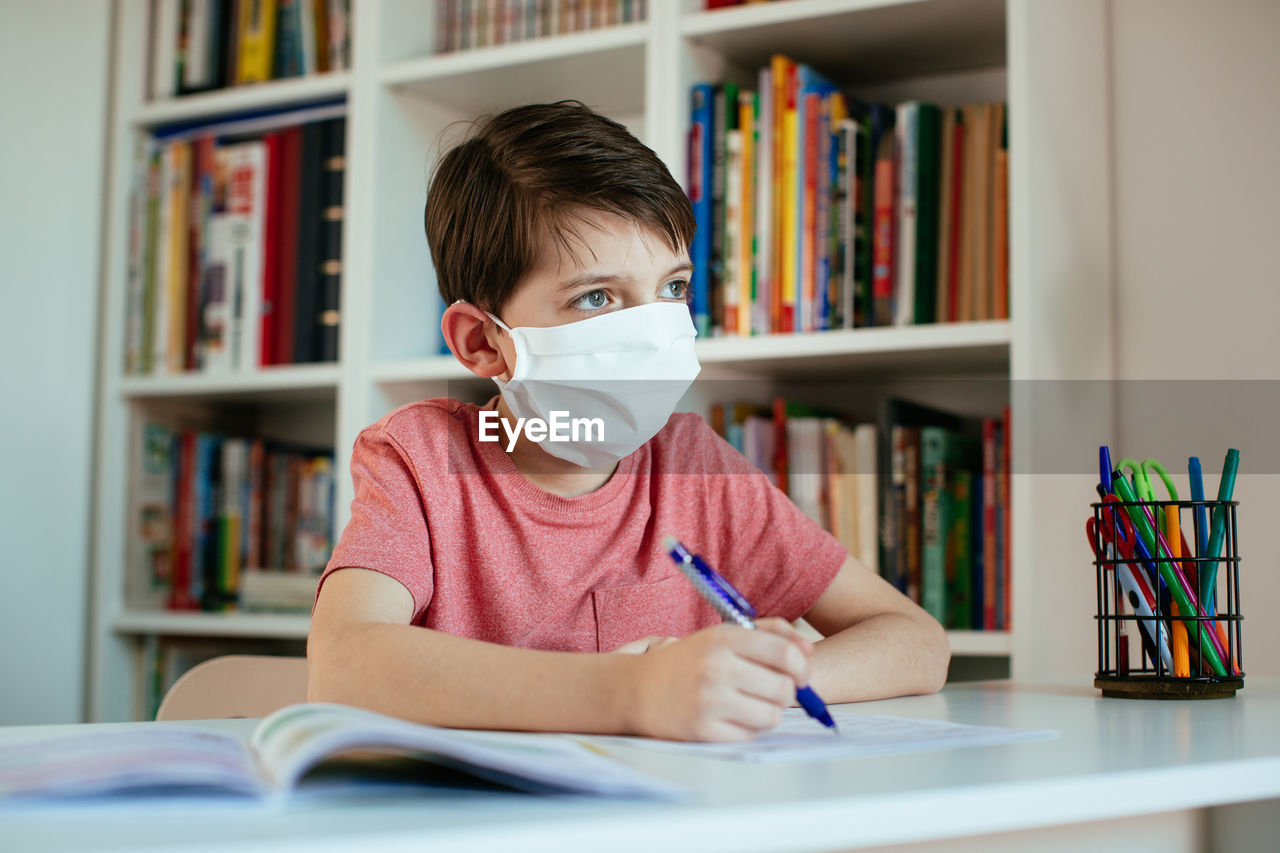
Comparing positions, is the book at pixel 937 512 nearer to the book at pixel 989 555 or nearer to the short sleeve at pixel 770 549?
the book at pixel 989 555

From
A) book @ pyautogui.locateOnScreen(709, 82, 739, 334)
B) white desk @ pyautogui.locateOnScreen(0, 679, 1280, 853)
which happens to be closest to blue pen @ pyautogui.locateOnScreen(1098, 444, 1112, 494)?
white desk @ pyautogui.locateOnScreen(0, 679, 1280, 853)

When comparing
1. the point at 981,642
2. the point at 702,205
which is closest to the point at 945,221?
the point at 702,205

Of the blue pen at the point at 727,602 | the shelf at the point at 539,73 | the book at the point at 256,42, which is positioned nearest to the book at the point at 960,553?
the shelf at the point at 539,73

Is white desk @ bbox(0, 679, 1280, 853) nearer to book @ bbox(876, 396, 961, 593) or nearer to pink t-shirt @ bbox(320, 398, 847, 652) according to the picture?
pink t-shirt @ bbox(320, 398, 847, 652)

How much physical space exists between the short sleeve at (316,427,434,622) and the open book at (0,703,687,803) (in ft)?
1.31

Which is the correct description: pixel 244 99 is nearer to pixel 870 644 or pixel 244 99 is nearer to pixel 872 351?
pixel 872 351

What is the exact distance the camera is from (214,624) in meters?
1.82

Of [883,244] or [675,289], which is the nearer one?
[675,289]

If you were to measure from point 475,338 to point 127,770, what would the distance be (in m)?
0.67

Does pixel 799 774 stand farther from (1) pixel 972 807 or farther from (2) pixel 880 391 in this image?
(2) pixel 880 391

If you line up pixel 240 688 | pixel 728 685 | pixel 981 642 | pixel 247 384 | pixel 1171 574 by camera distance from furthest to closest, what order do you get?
pixel 247 384
pixel 981 642
pixel 240 688
pixel 1171 574
pixel 728 685

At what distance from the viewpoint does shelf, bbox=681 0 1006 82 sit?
1.50m

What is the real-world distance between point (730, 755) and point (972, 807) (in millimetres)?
142

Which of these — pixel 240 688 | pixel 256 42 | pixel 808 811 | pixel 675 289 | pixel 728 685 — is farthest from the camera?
pixel 256 42
